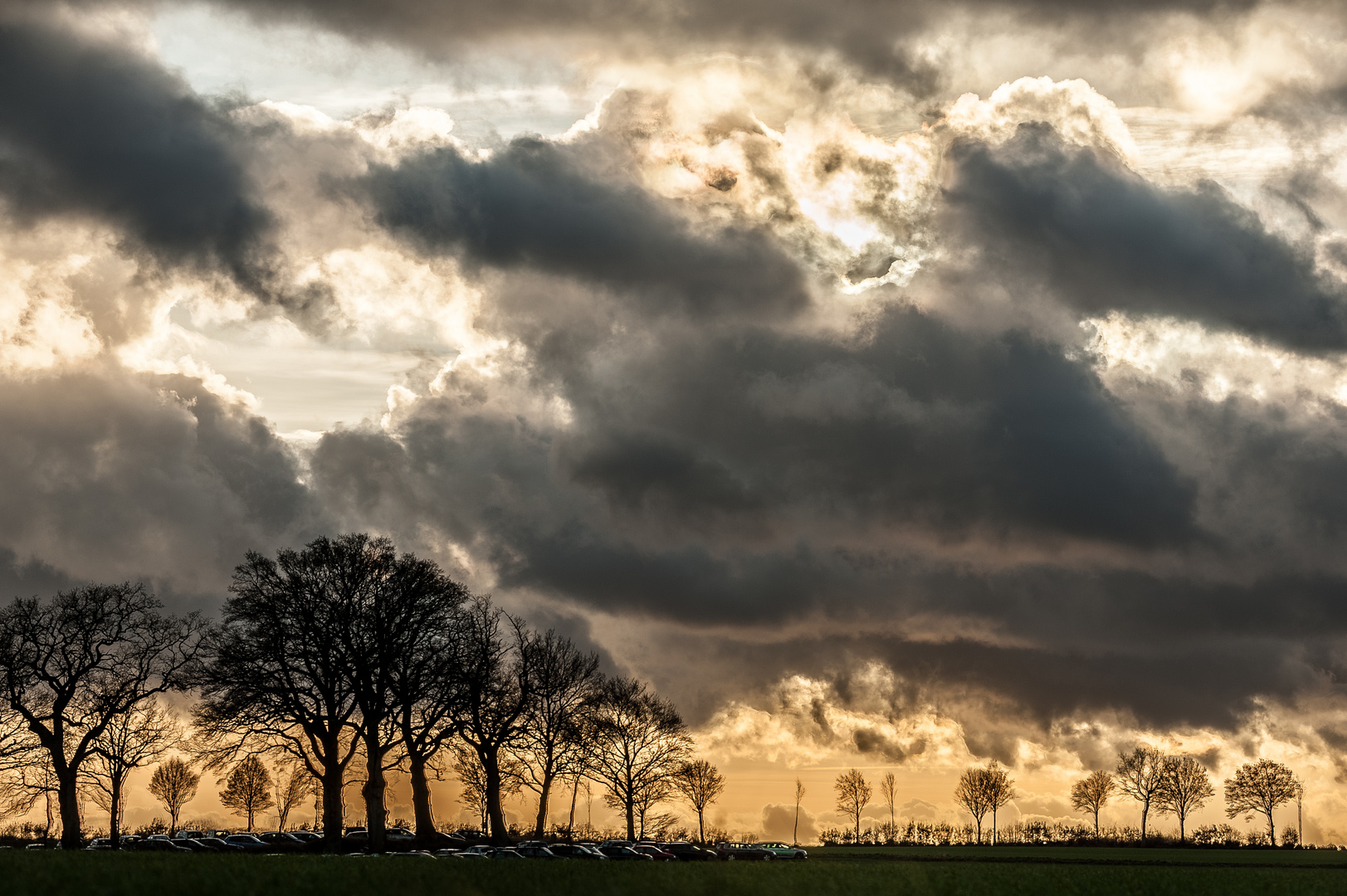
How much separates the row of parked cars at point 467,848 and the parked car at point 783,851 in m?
0.07

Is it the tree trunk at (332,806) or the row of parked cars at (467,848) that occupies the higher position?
the tree trunk at (332,806)

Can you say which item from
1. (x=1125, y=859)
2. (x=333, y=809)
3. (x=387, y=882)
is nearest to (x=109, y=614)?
(x=333, y=809)

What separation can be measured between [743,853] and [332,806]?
35217mm

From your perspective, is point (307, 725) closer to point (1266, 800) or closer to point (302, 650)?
point (302, 650)

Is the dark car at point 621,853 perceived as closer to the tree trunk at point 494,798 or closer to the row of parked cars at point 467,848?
the row of parked cars at point 467,848

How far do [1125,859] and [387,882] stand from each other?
87.4 metres

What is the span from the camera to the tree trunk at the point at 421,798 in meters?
77.0

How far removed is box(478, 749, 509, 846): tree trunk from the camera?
3152 inches

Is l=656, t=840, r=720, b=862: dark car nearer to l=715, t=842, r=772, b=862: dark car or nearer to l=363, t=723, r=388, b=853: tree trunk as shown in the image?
l=715, t=842, r=772, b=862: dark car

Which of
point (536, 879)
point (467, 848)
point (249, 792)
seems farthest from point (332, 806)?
point (249, 792)

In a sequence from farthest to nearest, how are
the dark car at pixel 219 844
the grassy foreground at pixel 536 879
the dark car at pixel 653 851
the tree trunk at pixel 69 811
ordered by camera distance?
the dark car at pixel 219 844 → the dark car at pixel 653 851 → the tree trunk at pixel 69 811 → the grassy foreground at pixel 536 879

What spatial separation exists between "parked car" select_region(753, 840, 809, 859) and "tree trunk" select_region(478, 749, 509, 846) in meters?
21.3

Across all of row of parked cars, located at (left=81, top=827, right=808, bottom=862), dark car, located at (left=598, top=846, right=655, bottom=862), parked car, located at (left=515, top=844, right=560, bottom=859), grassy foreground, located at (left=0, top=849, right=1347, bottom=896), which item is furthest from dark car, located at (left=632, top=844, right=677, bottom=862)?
grassy foreground, located at (left=0, top=849, right=1347, bottom=896)

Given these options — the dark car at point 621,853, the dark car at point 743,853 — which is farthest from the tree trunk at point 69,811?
the dark car at point 743,853
